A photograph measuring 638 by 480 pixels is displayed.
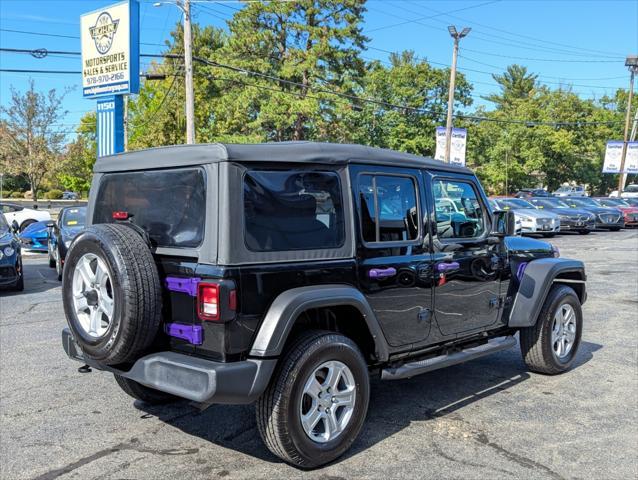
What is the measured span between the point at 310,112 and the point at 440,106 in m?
16.8

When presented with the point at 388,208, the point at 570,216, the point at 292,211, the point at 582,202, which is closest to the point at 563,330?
the point at 388,208

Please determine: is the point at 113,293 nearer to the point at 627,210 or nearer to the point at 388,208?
the point at 388,208

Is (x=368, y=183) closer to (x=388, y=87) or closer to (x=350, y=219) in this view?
(x=350, y=219)

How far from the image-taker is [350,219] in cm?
400

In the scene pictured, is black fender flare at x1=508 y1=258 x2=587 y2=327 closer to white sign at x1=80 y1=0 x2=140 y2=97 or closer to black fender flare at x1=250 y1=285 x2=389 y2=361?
black fender flare at x1=250 y1=285 x2=389 y2=361

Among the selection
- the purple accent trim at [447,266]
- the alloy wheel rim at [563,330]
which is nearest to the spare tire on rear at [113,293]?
the purple accent trim at [447,266]

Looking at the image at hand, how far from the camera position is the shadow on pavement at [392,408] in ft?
13.6

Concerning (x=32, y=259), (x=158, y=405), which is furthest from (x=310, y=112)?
(x=158, y=405)

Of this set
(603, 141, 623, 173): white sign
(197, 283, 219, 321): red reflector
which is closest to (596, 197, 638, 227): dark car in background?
(603, 141, 623, 173): white sign

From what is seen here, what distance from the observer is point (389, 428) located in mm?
4336

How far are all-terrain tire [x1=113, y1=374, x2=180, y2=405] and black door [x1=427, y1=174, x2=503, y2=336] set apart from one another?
7.13 ft

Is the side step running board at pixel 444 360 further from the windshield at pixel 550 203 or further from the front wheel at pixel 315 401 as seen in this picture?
the windshield at pixel 550 203

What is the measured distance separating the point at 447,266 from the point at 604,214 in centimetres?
2613

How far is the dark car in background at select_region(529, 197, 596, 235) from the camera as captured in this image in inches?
984
